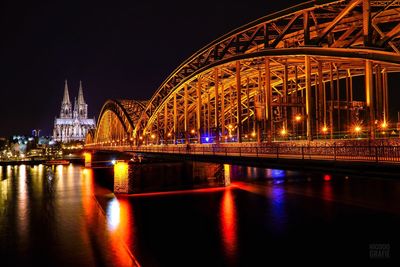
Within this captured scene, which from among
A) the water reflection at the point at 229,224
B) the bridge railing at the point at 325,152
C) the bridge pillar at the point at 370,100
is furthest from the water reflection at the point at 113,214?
the bridge pillar at the point at 370,100

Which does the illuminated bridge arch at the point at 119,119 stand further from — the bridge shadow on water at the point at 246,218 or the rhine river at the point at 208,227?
the rhine river at the point at 208,227

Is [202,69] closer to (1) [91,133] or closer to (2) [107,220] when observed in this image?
(2) [107,220]

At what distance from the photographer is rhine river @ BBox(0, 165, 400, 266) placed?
2356 cm

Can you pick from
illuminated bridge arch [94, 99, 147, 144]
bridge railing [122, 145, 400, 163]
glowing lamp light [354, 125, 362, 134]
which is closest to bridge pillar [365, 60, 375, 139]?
bridge railing [122, 145, 400, 163]

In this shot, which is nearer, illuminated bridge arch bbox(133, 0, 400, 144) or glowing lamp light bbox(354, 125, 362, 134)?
illuminated bridge arch bbox(133, 0, 400, 144)

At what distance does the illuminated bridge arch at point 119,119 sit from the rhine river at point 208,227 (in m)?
38.5

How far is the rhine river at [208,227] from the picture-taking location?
23562 mm

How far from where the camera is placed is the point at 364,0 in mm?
21453

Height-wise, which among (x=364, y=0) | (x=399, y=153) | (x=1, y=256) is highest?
(x=364, y=0)

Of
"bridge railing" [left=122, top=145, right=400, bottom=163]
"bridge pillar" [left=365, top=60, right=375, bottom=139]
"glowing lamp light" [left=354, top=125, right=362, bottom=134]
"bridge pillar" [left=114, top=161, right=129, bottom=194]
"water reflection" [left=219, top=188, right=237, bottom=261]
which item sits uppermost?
"bridge pillar" [left=365, top=60, right=375, bottom=139]

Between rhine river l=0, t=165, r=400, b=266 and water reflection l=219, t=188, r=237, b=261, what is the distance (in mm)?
65

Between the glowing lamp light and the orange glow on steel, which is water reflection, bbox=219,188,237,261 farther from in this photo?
the glowing lamp light

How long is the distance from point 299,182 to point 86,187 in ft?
Answer: 97.0

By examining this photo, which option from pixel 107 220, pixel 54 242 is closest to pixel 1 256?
pixel 54 242
